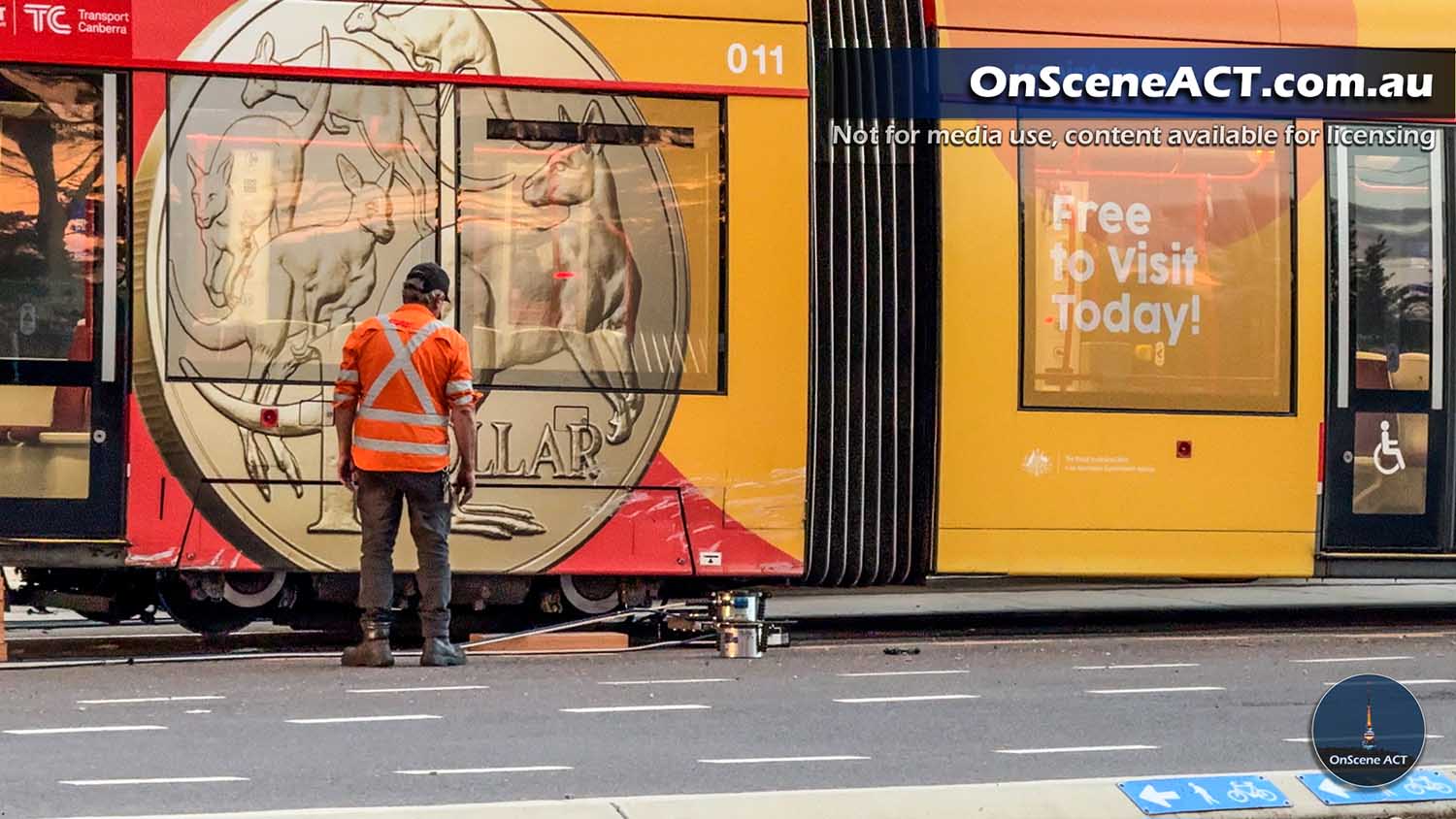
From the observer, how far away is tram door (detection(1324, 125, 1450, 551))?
38.4 feet

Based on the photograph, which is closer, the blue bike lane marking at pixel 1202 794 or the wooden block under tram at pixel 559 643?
the blue bike lane marking at pixel 1202 794

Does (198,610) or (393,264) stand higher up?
(393,264)

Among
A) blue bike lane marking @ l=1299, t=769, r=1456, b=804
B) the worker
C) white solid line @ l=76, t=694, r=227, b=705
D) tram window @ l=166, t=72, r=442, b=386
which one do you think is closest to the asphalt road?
white solid line @ l=76, t=694, r=227, b=705

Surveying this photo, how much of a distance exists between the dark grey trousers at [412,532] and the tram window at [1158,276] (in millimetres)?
3190

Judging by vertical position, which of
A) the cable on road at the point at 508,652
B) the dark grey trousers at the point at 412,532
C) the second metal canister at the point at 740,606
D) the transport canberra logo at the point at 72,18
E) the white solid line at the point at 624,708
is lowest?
the white solid line at the point at 624,708

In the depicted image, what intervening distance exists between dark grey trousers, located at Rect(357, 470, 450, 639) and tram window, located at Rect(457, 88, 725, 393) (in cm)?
101

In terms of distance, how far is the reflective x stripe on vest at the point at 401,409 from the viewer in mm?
9914

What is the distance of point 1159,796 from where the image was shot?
6.69m

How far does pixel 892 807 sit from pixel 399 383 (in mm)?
4134

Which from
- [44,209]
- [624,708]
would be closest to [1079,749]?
[624,708]

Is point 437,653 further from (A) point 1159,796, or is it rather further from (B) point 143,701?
(A) point 1159,796

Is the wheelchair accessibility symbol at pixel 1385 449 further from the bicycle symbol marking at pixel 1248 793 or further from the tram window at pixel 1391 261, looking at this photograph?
the bicycle symbol marking at pixel 1248 793

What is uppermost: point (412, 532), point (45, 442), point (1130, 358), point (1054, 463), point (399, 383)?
point (1130, 358)

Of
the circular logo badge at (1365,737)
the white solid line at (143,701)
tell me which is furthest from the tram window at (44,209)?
the circular logo badge at (1365,737)
